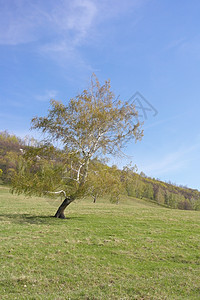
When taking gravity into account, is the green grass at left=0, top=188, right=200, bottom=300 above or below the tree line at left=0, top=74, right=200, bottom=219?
below

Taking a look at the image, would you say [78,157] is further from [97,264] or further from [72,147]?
[97,264]

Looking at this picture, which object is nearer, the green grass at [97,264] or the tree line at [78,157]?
the green grass at [97,264]

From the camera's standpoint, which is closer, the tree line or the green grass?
the green grass

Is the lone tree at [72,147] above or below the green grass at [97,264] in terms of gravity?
above

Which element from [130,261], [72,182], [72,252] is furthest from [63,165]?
[130,261]

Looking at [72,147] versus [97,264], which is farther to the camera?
[72,147]

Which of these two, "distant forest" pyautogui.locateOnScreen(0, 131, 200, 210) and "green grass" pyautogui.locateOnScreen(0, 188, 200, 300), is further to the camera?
"distant forest" pyautogui.locateOnScreen(0, 131, 200, 210)

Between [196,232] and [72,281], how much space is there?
11.0 meters

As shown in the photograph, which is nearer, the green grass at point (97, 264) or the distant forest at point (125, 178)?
the green grass at point (97, 264)

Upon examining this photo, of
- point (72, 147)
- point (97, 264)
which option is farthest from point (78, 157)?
point (97, 264)

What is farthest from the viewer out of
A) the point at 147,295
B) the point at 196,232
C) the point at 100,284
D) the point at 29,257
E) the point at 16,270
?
the point at 196,232

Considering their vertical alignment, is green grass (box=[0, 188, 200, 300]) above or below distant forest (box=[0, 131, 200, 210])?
below

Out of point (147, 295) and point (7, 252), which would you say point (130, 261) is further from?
point (7, 252)

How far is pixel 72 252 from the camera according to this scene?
9750 millimetres
